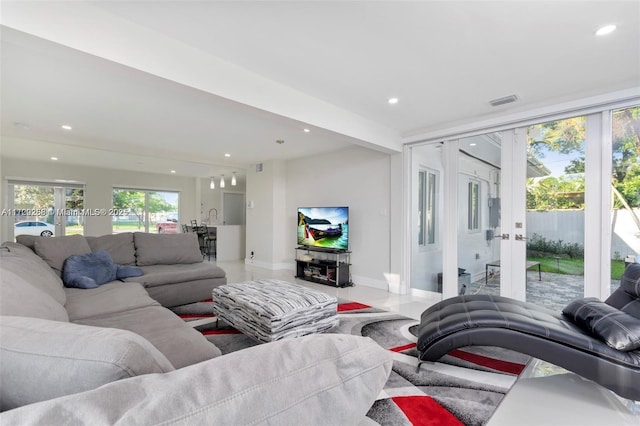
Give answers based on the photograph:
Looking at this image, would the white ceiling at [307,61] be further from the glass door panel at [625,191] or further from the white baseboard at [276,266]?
the white baseboard at [276,266]

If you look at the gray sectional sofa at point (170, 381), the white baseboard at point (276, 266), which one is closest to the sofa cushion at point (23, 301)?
the gray sectional sofa at point (170, 381)

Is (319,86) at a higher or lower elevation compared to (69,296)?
higher

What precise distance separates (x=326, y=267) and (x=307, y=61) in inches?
136

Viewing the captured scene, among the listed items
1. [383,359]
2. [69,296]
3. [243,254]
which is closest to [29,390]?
[383,359]

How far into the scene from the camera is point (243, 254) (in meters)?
8.07

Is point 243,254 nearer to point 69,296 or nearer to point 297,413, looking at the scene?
point 69,296

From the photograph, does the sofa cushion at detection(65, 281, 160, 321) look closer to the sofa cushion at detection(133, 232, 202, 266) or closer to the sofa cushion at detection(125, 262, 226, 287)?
the sofa cushion at detection(125, 262, 226, 287)

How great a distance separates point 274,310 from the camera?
7.71 ft

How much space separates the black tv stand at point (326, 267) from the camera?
4967mm

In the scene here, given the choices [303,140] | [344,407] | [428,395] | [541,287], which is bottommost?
[428,395]

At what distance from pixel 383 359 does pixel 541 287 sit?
362 centimetres

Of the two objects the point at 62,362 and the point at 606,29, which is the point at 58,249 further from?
the point at 606,29

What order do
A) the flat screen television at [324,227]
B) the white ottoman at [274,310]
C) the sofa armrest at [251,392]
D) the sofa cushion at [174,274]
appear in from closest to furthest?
1. the sofa armrest at [251,392]
2. the white ottoman at [274,310]
3. the sofa cushion at [174,274]
4. the flat screen television at [324,227]

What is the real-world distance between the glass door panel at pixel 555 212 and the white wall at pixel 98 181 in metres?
9.31
